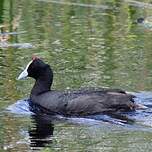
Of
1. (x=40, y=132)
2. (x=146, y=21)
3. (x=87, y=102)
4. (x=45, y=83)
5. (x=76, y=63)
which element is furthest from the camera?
(x=146, y=21)

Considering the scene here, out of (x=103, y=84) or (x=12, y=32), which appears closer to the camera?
(x=103, y=84)

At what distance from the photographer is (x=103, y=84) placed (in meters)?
12.1

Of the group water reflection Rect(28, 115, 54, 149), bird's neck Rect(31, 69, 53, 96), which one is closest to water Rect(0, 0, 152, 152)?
water reflection Rect(28, 115, 54, 149)

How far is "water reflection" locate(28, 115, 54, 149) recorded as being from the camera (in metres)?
9.37

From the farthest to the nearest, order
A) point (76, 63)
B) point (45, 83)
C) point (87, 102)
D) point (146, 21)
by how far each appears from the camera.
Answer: point (146, 21) → point (76, 63) → point (45, 83) → point (87, 102)

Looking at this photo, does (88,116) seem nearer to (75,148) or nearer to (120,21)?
(75,148)

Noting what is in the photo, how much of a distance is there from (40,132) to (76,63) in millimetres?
3491

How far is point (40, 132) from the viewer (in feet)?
32.8

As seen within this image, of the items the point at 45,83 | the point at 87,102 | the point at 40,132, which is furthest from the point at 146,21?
the point at 40,132

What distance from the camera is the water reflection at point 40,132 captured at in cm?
937

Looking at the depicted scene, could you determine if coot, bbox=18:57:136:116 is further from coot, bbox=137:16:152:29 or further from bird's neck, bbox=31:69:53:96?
coot, bbox=137:16:152:29

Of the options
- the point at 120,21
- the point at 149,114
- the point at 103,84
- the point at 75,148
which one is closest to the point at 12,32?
the point at 120,21

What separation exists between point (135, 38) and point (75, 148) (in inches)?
264

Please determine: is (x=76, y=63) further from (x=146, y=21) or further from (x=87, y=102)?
(x=146, y=21)
